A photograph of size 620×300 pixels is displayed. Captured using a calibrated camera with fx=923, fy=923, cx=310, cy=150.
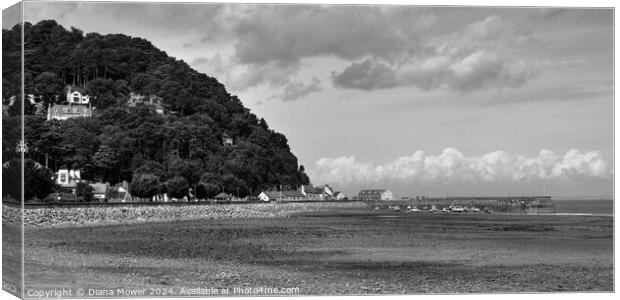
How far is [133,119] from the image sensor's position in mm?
26250

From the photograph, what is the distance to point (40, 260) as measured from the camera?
17.3 m

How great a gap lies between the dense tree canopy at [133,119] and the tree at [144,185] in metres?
0.11

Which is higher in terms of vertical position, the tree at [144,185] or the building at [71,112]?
the building at [71,112]

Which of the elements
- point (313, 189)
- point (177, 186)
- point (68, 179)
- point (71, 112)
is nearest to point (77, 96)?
point (71, 112)

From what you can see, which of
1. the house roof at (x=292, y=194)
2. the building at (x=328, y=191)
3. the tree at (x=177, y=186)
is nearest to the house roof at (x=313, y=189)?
the building at (x=328, y=191)

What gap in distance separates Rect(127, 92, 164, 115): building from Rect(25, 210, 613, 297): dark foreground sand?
3.79 metres

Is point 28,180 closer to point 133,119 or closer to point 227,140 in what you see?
point 133,119

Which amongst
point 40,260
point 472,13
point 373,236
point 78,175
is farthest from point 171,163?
point 472,13

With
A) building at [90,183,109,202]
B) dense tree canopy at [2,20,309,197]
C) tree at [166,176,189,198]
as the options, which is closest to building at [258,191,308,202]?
dense tree canopy at [2,20,309,197]

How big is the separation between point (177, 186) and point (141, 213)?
148 inches

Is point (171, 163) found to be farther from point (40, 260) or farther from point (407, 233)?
point (40, 260)

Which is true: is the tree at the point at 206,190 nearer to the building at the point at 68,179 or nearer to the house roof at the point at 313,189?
the house roof at the point at 313,189

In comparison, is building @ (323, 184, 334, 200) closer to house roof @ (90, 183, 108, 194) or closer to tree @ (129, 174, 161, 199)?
tree @ (129, 174, 161, 199)

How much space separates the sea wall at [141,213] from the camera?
20219mm
